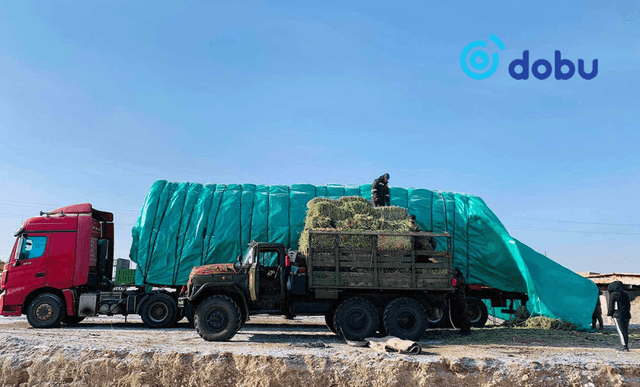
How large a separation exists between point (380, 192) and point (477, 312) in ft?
16.1

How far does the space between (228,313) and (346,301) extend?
9.37 feet

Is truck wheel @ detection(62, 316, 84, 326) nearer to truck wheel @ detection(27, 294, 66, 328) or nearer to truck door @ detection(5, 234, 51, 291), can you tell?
truck wheel @ detection(27, 294, 66, 328)

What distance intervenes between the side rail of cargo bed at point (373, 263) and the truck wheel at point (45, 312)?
8113 millimetres

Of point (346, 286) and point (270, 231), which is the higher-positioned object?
point (270, 231)

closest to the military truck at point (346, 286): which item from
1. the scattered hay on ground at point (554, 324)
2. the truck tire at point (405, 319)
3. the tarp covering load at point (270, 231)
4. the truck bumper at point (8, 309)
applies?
the truck tire at point (405, 319)

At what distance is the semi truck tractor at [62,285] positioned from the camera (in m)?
14.7

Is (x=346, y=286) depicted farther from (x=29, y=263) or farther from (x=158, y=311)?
(x=29, y=263)

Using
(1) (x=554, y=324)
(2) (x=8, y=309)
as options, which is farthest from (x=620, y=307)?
(2) (x=8, y=309)

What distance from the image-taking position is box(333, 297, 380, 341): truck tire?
12.0 meters

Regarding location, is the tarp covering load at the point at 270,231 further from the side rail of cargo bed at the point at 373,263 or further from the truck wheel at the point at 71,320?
the side rail of cargo bed at the point at 373,263

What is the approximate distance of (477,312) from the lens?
15703 mm

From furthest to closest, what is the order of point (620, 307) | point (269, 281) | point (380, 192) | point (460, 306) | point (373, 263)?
point (380, 192)
point (460, 306)
point (269, 281)
point (373, 263)
point (620, 307)

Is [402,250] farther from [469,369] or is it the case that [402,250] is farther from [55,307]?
[55,307]

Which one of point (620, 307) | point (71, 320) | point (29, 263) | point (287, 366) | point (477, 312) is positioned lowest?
point (71, 320)
